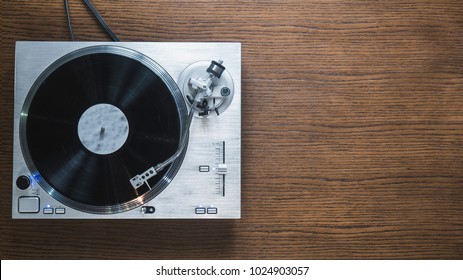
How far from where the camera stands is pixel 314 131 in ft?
5.16

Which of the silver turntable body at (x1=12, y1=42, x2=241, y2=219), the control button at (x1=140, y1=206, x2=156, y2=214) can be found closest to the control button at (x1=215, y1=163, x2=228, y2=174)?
the silver turntable body at (x1=12, y1=42, x2=241, y2=219)

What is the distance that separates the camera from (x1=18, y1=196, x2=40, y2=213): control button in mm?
1377

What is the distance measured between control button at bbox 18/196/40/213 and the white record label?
207 millimetres

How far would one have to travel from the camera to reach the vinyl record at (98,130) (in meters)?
1.37

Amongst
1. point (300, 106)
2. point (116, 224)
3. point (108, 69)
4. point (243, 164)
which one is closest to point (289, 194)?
point (243, 164)

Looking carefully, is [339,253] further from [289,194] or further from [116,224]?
[116,224]

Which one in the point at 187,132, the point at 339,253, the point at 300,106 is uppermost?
the point at 300,106

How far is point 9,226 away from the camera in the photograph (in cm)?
155

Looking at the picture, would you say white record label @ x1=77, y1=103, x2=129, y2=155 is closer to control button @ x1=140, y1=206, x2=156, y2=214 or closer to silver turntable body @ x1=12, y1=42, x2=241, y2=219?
silver turntable body @ x1=12, y1=42, x2=241, y2=219

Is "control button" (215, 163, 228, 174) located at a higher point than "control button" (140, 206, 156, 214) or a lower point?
higher

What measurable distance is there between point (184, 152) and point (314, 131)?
43cm

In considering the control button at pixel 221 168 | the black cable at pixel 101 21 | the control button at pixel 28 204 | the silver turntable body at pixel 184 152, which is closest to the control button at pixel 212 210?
the silver turntable body at pixel 184 152

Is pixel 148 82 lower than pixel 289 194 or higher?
higher

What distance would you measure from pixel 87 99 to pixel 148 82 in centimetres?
17
